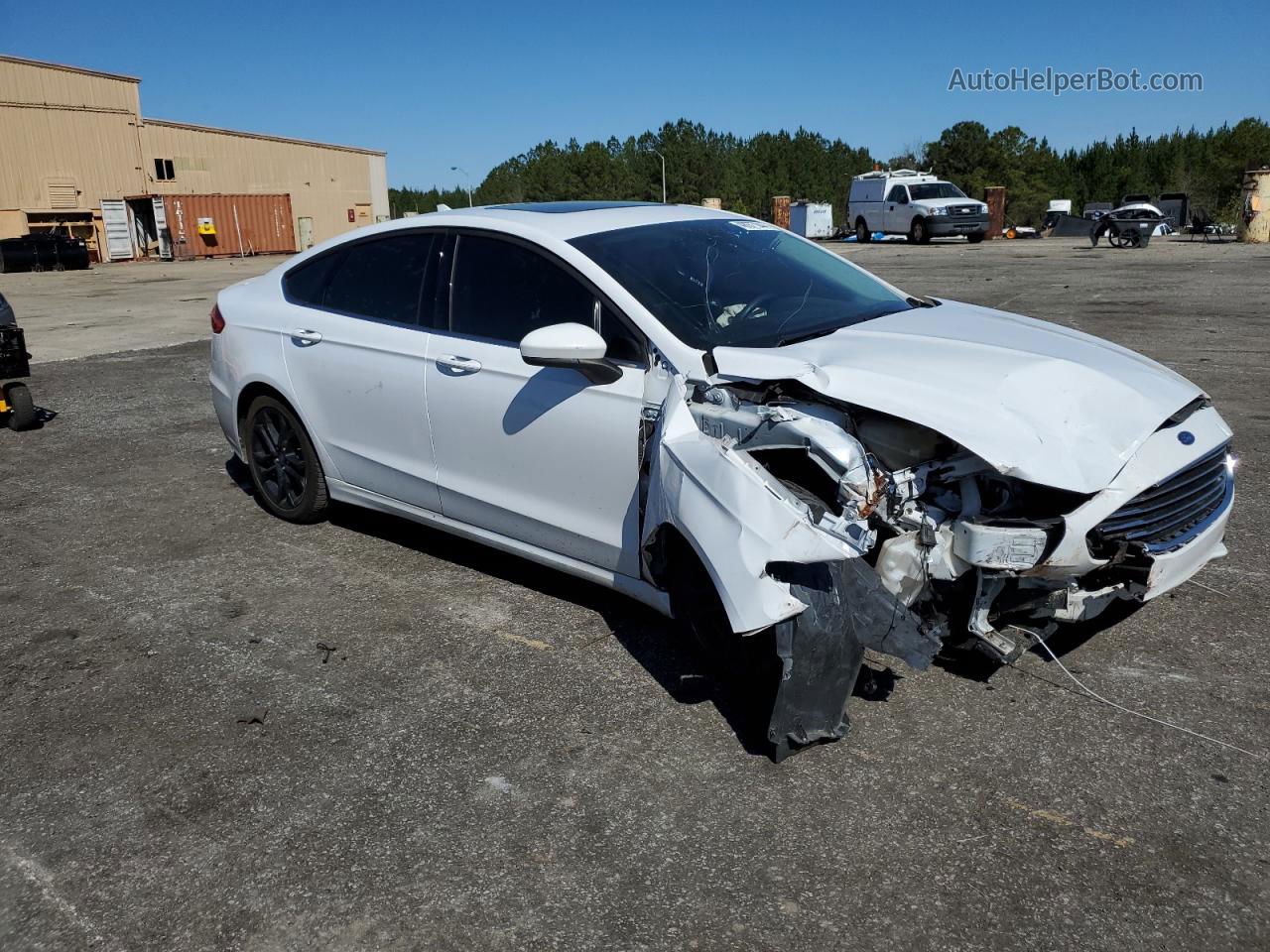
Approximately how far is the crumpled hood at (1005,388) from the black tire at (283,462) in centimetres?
266

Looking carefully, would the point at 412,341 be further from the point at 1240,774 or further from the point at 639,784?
the point at 1240,774

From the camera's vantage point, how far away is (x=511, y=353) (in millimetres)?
4121

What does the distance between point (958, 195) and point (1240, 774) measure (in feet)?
112

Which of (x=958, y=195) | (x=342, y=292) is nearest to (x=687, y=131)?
(x=958, y=195)

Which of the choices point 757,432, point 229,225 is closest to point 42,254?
point 229,225

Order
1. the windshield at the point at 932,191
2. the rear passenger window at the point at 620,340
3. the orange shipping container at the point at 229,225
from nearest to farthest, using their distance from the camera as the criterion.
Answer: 1. the rear passenger window at the point at 620,340
2. the windshield at the point at 932,191
3. the orange shipping container at the point at 229,225

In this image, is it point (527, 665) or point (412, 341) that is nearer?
point (527, 665)

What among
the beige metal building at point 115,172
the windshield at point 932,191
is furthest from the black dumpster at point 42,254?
the windshield at point 932,191

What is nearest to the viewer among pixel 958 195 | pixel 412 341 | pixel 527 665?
pixel 527 665

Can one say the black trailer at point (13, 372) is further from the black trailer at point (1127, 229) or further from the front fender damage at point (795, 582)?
the black trailer at point (1127, 229)

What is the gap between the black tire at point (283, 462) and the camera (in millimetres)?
5262

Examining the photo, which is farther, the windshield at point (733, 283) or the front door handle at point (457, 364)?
the front door handle at point (457, 364)

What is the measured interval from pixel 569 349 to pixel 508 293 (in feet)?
2.57

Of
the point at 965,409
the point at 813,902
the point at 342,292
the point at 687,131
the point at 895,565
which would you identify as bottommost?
the point at 813,902
